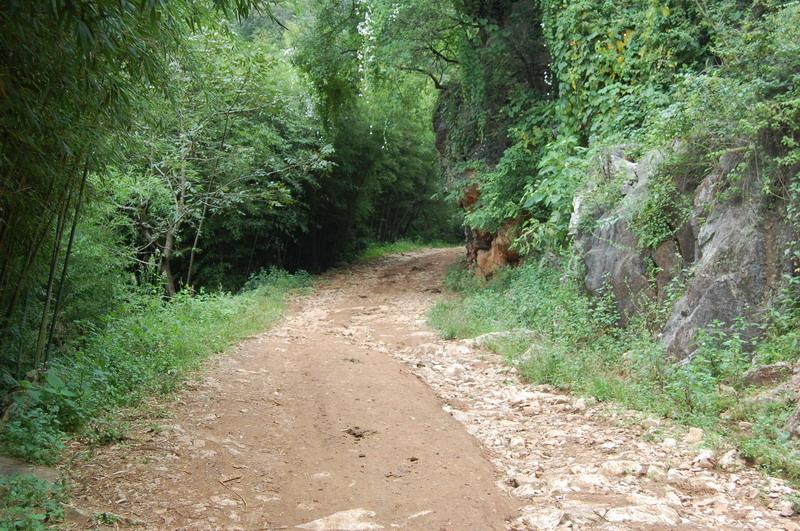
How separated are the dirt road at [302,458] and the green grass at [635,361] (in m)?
1.38

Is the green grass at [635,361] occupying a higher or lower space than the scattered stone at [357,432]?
higher

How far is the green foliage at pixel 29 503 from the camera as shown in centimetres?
310

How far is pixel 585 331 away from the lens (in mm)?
6988

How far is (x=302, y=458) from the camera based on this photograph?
466cm

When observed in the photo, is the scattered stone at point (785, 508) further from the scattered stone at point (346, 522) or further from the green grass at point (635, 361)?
the scattered stone at point (346, 522)

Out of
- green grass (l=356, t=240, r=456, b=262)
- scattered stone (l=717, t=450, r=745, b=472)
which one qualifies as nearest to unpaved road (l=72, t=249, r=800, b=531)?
scattered stone (l=717, t=450, r=745, b=472)

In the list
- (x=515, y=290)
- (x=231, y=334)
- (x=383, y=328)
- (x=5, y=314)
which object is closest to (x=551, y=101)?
(x=515, y=290)

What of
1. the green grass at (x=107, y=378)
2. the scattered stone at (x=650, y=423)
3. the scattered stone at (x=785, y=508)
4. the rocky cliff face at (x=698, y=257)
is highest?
the rocky cliff face at (x=698, y=257)

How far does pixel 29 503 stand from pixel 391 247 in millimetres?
21679

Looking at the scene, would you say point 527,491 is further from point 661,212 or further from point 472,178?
point 472,178

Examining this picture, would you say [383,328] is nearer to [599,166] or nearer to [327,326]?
[327,326]

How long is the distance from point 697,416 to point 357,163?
1514 centimetres

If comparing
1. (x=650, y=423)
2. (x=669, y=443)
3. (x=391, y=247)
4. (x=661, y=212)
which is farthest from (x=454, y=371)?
(x=391, y=247)

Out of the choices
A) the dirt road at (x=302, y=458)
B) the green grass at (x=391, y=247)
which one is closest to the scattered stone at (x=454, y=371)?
the dirt road at (x=302, y=458)
